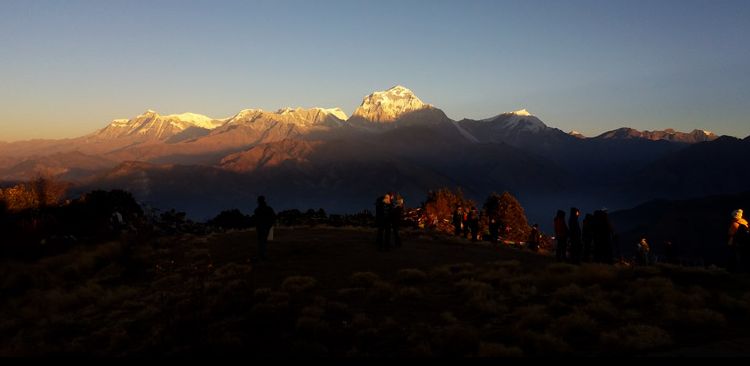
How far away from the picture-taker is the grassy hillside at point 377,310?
9.88 metres

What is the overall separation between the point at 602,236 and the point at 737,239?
4142 millimetres

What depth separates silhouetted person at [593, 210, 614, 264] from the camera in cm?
2005

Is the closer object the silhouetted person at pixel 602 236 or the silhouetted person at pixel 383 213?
the silhouetted person at pixel 602 236

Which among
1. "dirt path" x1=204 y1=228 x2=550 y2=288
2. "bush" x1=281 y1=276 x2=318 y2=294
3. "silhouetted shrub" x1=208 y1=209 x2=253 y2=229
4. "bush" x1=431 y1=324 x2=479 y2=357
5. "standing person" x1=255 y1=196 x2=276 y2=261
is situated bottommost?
"bush" x1=431 y1=324 x2=479 y2=357

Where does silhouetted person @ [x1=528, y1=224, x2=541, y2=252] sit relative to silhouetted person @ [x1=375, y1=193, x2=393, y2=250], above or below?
below

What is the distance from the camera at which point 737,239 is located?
18.4 m

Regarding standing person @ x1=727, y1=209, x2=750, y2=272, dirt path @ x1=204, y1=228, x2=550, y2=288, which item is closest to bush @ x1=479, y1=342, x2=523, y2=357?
dirt path @ x1=204, y1=228, x2=550, y2=288

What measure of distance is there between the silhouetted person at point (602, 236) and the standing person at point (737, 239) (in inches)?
146

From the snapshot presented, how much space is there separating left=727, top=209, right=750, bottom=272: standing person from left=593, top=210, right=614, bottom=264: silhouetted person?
372 centimetres

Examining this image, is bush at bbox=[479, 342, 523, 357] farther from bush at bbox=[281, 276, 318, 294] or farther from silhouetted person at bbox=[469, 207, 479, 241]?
silhouetted person at bbox=[469, 207, 479, 241]

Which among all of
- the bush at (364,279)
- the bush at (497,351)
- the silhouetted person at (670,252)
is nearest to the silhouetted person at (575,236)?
the bush at (364,279)

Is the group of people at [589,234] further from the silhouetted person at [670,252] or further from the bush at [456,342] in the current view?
the silhouetted person at [670,252]

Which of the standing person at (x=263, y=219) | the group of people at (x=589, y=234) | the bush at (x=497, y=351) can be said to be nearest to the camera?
the bush at (x=497, y=351)

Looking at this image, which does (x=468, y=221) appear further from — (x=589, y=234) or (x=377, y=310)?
(x=377, y=310)
